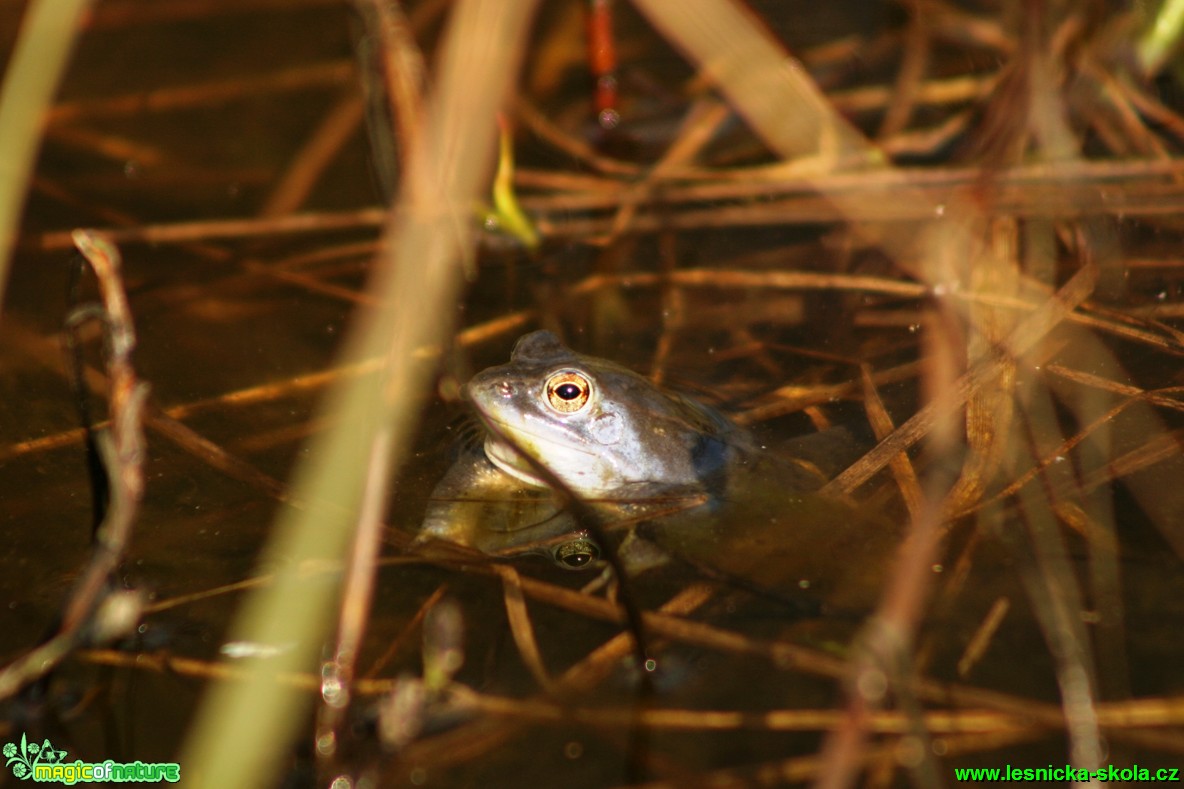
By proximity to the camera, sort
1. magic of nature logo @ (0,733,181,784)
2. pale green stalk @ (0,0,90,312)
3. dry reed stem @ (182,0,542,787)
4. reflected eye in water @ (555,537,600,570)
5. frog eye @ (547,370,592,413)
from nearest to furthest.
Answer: dry reed stem @ (182,0,542,787)
pale green stalk @ (0,0,90,312)
magic of nature logo @ (0,733,181,784)
reflected eye in water @ (555,537,600,570)
frog eye @ (547,370,592,413)

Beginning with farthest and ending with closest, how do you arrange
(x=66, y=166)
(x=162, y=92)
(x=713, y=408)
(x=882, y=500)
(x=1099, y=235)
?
(x=162, y=92) < (x=66, y=166) < (x=1099, y=235) < (x=713, y=408) < (x=882, y=500)

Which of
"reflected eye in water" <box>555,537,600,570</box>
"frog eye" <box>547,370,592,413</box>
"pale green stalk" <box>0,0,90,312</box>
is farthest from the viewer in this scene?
"frog eye" <box>547,370,592,413</box>

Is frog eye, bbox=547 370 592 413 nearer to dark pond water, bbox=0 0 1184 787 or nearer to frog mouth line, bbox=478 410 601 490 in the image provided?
frog mouth line, bbox=478 410 601 490

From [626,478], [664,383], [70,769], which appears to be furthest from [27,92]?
[664,383]

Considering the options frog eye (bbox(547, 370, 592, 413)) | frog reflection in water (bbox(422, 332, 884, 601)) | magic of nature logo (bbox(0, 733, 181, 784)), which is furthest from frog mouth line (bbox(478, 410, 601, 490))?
magic of nature logo (bbox(0, 733, 181, 784))

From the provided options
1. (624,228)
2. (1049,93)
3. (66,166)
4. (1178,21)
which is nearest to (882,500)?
(624,228)

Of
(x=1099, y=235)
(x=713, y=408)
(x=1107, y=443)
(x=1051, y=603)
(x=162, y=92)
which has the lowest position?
(x=1051, y=603)

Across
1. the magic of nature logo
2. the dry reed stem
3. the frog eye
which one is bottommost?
the magic of nature logo

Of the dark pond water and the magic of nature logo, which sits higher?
the dark pond water

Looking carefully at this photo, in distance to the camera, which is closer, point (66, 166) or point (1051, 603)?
point (1051, 603)

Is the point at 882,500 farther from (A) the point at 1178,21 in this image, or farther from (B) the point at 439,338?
(A) the point at 1178,21
